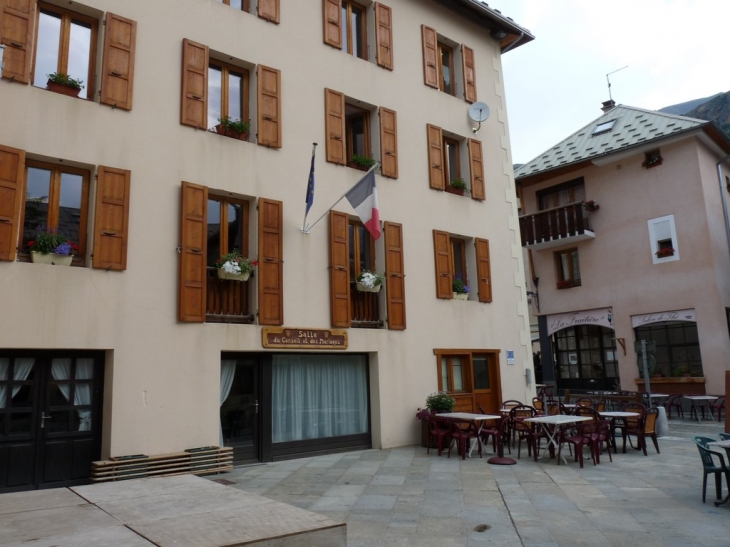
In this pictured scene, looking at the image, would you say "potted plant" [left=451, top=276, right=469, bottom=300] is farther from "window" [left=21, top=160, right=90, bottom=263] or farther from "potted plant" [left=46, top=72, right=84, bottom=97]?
"potted plant" [left=46, top=72, right=84, bottom=97]

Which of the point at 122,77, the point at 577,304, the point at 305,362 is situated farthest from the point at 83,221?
the point at 577,304

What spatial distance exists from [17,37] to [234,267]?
4.40 m

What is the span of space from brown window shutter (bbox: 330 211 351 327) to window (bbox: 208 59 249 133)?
2552 mm

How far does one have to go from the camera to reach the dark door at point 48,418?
7688 mm

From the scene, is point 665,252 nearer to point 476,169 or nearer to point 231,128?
point 476,169

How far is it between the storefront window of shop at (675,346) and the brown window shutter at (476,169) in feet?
27.9

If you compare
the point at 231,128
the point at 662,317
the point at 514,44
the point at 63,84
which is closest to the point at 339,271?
the point at 231,128

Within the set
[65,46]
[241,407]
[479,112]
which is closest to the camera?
[65,46]

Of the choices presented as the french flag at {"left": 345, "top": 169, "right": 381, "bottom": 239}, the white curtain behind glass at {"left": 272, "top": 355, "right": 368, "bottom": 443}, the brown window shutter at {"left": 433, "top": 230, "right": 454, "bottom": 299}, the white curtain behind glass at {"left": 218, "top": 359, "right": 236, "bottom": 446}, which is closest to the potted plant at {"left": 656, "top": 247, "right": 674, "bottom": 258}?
the brown window shutter at {"left": 433, "top": 230, "right": 454, "bottom": 299}

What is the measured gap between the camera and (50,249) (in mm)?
8039

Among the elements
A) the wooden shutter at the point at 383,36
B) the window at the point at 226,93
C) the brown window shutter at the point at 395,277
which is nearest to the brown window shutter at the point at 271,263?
the window at the point at 226,93

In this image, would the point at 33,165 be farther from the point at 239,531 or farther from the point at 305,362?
the point at 239,531

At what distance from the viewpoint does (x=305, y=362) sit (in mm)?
10805

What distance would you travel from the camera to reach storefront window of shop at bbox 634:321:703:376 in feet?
58.3
